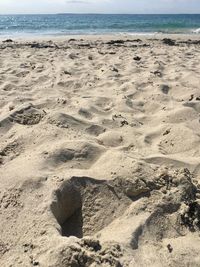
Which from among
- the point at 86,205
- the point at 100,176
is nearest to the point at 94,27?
the point at 100,176

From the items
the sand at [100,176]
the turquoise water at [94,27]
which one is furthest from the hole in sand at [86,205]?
the turquoise water at [94,27]

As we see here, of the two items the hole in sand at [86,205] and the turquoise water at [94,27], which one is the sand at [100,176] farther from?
the turquoise water at [94,27]

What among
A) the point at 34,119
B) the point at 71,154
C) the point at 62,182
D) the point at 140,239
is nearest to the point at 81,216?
the point at 62,182

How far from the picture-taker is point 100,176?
2434 millimetres

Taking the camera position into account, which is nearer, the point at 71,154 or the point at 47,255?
the point at 47,255

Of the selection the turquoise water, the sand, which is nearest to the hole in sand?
the sand

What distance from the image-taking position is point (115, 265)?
5.72 ft

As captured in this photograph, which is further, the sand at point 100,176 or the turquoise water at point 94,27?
the turquoise water at point 94,27

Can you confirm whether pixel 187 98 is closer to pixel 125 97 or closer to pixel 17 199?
pixel 125 97

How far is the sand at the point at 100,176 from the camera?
1.86m

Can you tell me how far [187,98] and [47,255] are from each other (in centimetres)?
313

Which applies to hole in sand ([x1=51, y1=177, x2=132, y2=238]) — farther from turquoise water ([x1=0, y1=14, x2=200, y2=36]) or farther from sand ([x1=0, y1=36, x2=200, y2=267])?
turquoise water ([x1=0, y1=14, x2=200, y2=36])

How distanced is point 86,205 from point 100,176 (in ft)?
0.85

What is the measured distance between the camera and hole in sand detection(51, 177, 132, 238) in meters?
2.13
